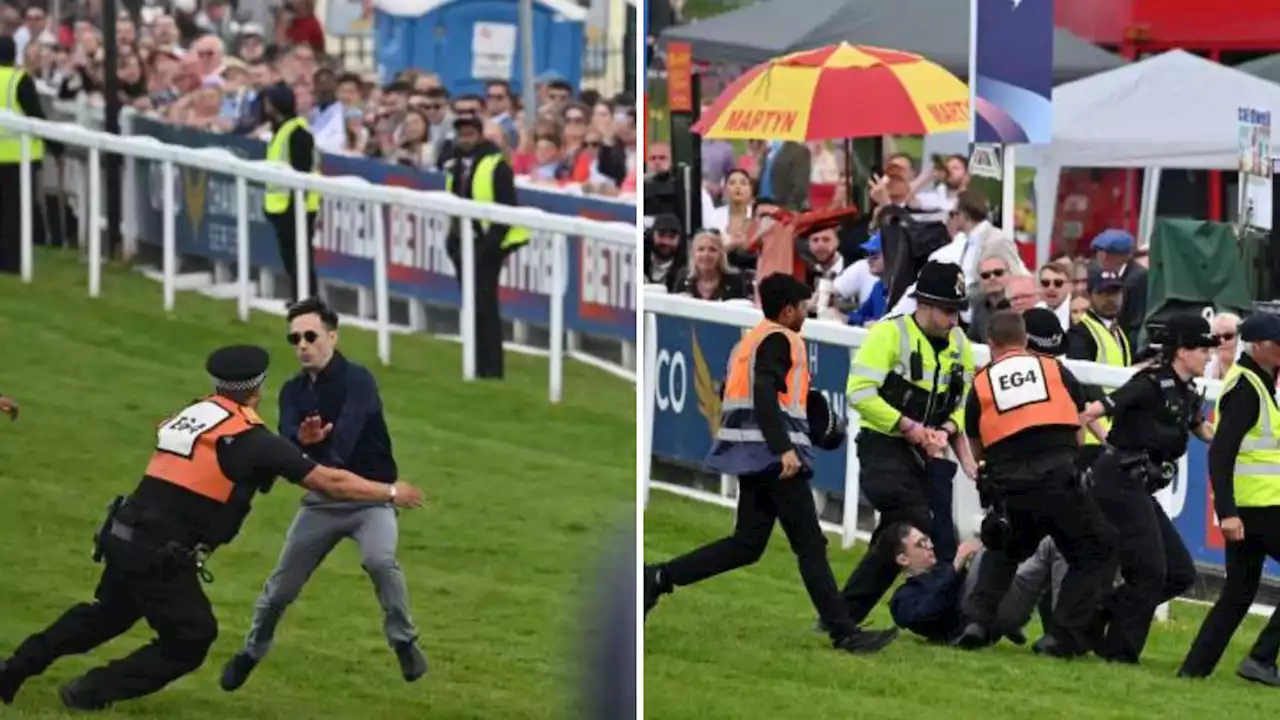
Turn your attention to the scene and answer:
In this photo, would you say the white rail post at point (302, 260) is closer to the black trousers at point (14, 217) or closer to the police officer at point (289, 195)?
the police officer at point (289, 195)

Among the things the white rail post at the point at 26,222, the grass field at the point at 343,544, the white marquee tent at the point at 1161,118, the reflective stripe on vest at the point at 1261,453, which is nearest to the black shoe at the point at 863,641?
the reflective stripe on vest at the point at 1261,453

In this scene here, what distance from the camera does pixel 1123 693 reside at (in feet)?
20.2

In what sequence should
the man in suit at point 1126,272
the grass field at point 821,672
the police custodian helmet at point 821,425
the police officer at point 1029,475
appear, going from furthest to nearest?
the man in suit at point 1126,272 → the police officer at point 1029,475 → the police custodian helmet at point 821,425 → the grass field at point 821,672

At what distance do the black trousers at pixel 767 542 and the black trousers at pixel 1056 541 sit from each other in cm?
40

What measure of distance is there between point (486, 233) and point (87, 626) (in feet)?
3.33

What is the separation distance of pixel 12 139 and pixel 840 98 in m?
2.46

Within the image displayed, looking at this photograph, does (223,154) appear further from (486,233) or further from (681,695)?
(681,695)

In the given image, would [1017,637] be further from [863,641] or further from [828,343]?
[828,343]

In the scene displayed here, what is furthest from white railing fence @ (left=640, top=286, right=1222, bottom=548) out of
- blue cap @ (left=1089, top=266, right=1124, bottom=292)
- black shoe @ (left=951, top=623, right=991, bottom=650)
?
blue cap @ (left=1089, top=266, right=1124, bottom=292)

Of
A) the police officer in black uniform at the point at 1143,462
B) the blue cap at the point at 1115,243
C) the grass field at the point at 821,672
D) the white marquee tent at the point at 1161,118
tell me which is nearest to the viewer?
the grass field at the point at 821,672

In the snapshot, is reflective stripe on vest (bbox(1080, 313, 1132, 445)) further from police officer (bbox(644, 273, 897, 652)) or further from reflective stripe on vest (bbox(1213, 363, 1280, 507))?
police officer (bbox(644, 273, 897, 652))

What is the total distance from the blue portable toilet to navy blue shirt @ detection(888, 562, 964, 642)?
94.0 inches

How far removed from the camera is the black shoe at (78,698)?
4547 millimetres

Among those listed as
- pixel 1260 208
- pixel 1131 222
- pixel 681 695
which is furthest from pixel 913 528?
pixel 1131 222
